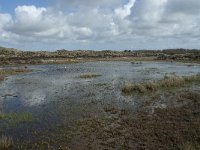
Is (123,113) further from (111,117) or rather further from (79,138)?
(79,138)

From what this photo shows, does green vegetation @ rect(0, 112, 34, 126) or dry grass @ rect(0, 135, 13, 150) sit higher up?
dry grass @ rect(0, 135, 13, 150)

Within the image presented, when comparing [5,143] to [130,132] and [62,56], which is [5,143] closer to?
[130,132]

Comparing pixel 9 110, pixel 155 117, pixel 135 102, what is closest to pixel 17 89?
pixel 9 110

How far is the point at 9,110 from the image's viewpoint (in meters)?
25.0

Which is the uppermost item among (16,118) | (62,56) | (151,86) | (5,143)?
(151,86)

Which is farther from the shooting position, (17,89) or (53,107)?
(17,89)

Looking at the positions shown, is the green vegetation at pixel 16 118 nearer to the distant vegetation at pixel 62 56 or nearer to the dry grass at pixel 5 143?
the dry grass at pixel 5 143

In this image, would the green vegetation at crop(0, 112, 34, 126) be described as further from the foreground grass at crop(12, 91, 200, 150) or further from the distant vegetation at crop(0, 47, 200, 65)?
the distant vegetation at crop(0, 47, 200, 65)

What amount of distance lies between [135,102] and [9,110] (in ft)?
33.9

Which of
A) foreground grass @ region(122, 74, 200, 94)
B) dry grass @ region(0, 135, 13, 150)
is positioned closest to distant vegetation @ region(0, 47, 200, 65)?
foreground grass @ region(122, 74, 200, 94)

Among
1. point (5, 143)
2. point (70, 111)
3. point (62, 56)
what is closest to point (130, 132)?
point (5, 143)

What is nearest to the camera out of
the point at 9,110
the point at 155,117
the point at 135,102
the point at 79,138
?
the point at 79,138

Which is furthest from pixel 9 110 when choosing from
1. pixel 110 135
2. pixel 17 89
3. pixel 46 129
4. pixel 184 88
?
pixel 184 88

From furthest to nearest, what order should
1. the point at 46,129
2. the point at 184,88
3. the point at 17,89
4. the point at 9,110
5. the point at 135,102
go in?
1. the point at 17,89
2. the point at 184,88
3. the point at 135,102
4. the point at 9,110
5. the point at 46,129
